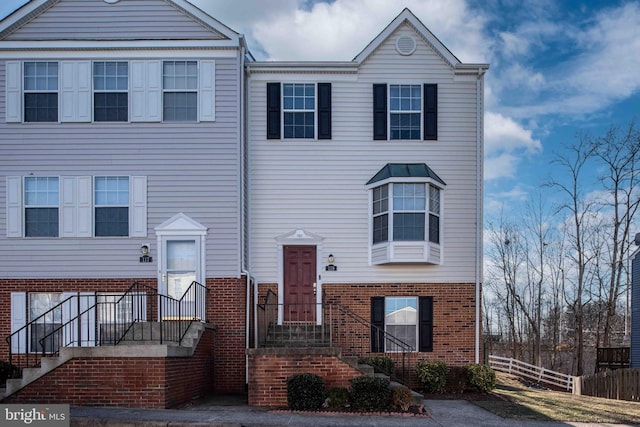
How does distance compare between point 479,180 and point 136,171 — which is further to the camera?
point 479,180

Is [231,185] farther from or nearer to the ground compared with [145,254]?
farther from the ground

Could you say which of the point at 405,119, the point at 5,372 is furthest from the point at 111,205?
the point at 405,119

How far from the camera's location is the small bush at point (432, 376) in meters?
14.4

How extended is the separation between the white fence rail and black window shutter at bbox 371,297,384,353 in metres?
8.21

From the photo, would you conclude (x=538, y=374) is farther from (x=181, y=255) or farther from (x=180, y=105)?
(x=180, y=105)

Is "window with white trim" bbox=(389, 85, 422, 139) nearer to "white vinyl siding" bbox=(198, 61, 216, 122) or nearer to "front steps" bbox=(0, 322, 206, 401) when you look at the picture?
"white vinyl siding" bbox=(198, 61, 216, 122)

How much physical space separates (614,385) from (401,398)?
394 inches

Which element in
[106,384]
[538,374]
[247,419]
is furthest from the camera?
[538,374]

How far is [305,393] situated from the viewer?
11.3 metres

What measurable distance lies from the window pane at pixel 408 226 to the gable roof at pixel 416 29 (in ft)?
13.3

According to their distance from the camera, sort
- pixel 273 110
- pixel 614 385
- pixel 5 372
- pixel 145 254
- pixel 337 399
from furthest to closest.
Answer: pixel 614 385 < pixel 273 110 < pixel 145 254 < pixel 5 372 < pixel 337 399

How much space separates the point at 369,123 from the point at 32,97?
8.32 meters

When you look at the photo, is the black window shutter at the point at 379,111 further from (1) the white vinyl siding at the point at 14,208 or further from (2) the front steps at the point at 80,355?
(1) the white vinyl siding at the point at 14,208

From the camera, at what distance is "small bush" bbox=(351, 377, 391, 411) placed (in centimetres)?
1122
